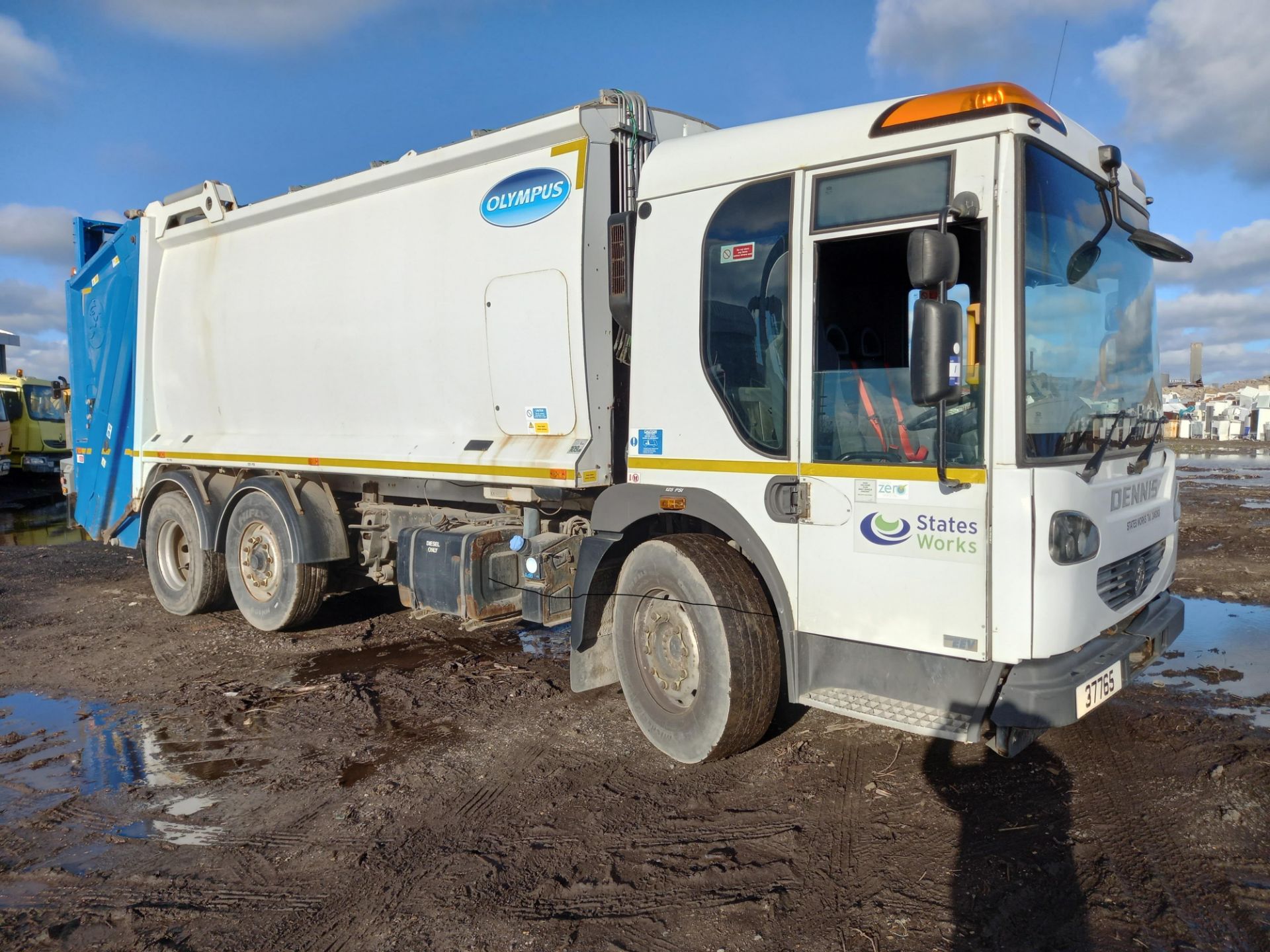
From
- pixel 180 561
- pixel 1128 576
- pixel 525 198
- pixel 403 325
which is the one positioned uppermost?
pixel 525 198

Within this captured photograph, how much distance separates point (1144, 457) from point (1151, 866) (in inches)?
68.6

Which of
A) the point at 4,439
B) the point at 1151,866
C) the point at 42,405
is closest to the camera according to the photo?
the point at 1151,866

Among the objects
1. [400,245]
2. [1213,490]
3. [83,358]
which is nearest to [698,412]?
[400,245]

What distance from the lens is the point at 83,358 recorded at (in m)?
9.27

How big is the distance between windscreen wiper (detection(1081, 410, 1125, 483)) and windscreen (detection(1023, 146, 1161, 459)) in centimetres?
2

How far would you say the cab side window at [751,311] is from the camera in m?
3.93

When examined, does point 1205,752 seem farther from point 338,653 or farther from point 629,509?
point 338,653

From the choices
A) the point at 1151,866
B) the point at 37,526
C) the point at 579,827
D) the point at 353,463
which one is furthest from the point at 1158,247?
the point at 37,526

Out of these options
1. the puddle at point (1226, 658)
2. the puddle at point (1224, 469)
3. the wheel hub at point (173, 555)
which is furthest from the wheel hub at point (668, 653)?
the puddle at point (1224, 469)

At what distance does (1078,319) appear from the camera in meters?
3.71

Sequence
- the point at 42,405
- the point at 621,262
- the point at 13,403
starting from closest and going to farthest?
the point at 621,262 → the point at 13,403 → the point at 42,405

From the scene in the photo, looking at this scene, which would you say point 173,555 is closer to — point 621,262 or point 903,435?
point 621,262

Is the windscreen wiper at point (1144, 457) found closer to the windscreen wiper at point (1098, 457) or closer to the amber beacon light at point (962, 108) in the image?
the windscreen wiper at point (1098, 457)

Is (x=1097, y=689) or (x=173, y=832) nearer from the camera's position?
(x=1097, y=689)
